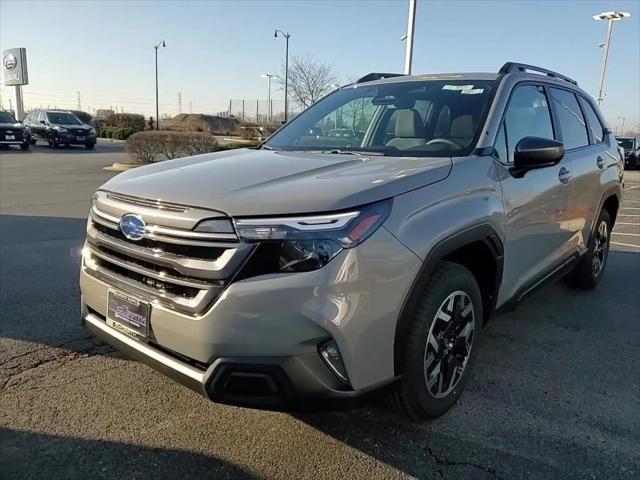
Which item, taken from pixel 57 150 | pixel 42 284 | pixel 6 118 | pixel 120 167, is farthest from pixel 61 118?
pixel 42 284

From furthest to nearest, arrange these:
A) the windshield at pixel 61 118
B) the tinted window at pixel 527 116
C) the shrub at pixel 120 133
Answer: the shrub at pixel 120 133 < the windshield at pixel 61 118 < the tinted window at pixel 527 116

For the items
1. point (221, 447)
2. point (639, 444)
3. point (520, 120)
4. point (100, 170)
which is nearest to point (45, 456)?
point (221, 447)

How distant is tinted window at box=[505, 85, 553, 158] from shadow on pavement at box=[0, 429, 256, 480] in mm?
2488

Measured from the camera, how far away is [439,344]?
8.69 feet

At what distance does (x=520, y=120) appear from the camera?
3.49 meters

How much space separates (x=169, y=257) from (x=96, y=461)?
105 cm

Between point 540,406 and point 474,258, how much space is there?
93 cm

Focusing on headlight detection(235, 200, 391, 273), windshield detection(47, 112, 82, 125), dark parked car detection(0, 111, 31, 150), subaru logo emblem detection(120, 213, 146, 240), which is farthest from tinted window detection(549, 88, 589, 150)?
windshield detection(47, 112, 82, 125)

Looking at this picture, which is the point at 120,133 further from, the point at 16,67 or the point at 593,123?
the point at 593,123

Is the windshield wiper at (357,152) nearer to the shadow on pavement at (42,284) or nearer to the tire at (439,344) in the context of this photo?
the tire at (439,344)

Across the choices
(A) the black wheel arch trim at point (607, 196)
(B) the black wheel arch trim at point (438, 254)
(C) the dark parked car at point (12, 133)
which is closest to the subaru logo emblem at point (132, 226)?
(B) the black wheel arch trim at point (438, 254)

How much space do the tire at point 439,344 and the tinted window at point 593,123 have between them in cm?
279

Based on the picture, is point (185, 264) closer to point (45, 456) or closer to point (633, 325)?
point (45, 456)

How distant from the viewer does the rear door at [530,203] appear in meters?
3.15
